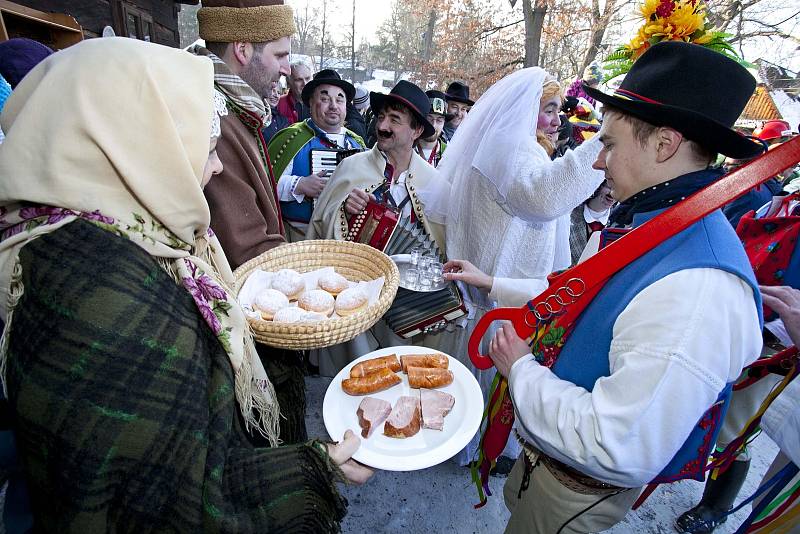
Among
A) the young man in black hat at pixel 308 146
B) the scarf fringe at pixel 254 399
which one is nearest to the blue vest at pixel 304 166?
the young man in black hat at pixel 308 146

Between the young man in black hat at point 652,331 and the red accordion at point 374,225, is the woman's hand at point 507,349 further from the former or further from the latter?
the red accordion at point 374,225

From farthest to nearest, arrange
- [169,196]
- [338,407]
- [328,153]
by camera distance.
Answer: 1. [328,153]
2. [338,407]
3. [169,196]

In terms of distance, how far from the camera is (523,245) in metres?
2.86

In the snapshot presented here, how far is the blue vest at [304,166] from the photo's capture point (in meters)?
3.95

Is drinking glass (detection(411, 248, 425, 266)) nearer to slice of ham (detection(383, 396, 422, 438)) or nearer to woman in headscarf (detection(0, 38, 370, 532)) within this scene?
slice of ham (detection(383, 396, 422, 438))

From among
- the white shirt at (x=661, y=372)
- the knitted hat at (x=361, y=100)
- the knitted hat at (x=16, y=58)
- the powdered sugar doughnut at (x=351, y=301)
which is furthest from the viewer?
the knitted hat at (x=361, y=100)

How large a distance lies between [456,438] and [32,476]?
3.92ft

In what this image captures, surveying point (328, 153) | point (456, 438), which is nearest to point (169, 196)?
point (456, 438)

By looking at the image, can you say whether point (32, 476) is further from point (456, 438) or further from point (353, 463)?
point (456, 438)

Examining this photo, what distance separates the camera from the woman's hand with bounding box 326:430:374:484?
119cm

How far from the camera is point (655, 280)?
1.12 metres

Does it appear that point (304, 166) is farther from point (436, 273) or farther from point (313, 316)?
point (313, 316)

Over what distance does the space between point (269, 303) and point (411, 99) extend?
2253 millimetres

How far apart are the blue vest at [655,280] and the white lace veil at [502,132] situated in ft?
4.55
